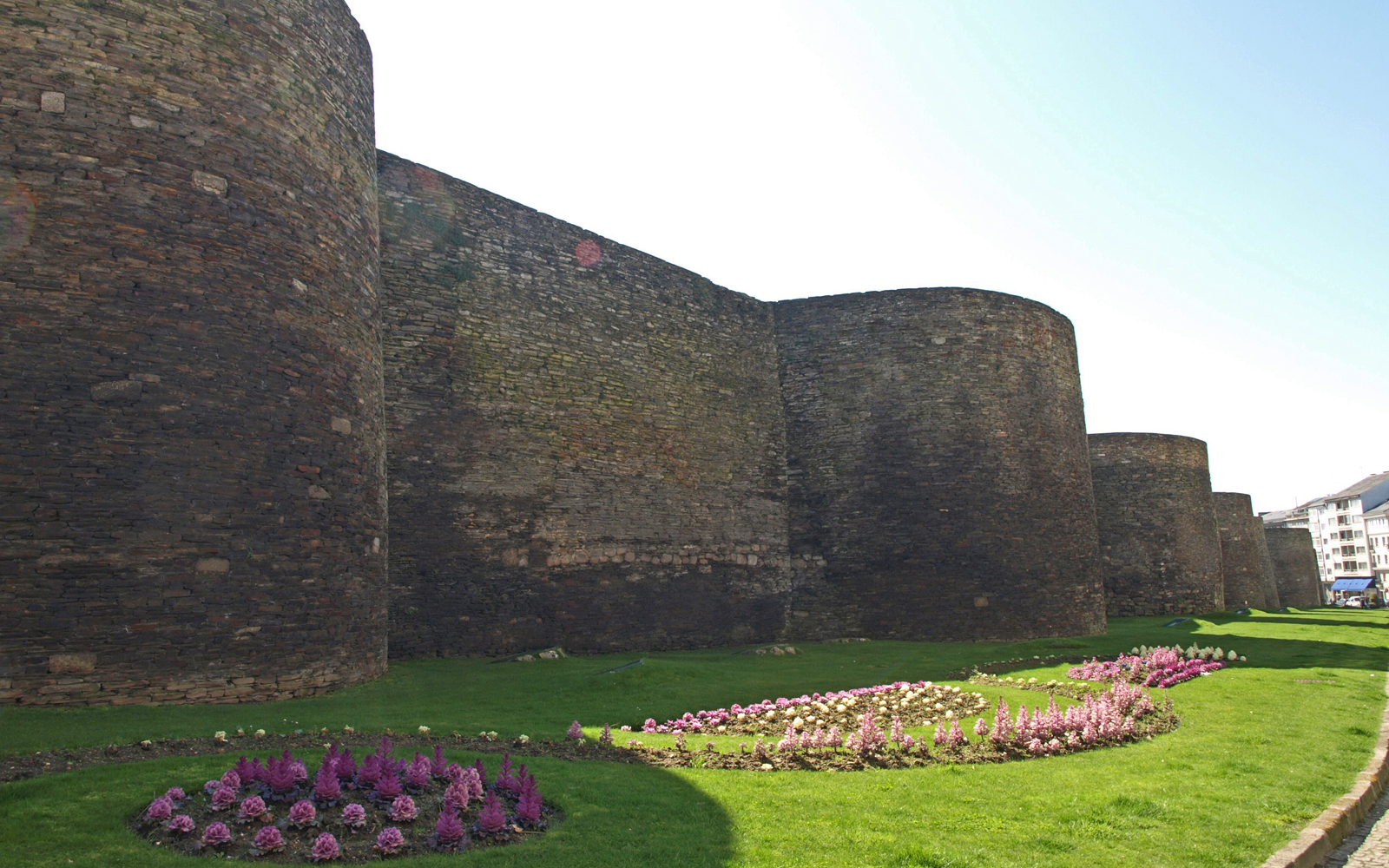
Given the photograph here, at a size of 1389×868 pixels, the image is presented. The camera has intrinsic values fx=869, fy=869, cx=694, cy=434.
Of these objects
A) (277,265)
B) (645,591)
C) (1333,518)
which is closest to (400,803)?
(277,265)

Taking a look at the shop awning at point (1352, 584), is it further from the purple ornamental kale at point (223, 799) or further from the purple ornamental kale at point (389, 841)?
the purple ornamental kale at point (223, 799)

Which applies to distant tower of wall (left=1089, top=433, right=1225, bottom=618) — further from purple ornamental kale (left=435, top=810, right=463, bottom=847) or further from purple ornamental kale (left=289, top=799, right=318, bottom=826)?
purple ornamental kale (left=289, top=799, right=318, bottom=826)

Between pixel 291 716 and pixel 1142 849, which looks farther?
pixel 291 716

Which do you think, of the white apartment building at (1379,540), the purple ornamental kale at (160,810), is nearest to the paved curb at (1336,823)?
the purple ornamental kale at (160,810)

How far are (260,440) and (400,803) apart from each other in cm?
585

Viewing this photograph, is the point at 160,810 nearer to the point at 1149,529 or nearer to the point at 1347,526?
the point at 1149,529

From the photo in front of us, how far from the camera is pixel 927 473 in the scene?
830 inches

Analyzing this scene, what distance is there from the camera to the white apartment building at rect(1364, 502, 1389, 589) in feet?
319

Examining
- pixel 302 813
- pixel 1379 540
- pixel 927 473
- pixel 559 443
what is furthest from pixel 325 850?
pixel 1379 540

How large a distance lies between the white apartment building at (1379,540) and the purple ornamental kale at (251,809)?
118634 millimetres

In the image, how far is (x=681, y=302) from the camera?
66.3 feet

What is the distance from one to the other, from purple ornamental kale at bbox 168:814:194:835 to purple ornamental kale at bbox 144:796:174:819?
0.52 ft

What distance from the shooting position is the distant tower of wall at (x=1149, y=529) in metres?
31.4

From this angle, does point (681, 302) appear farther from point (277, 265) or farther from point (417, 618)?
point (277, 265)
